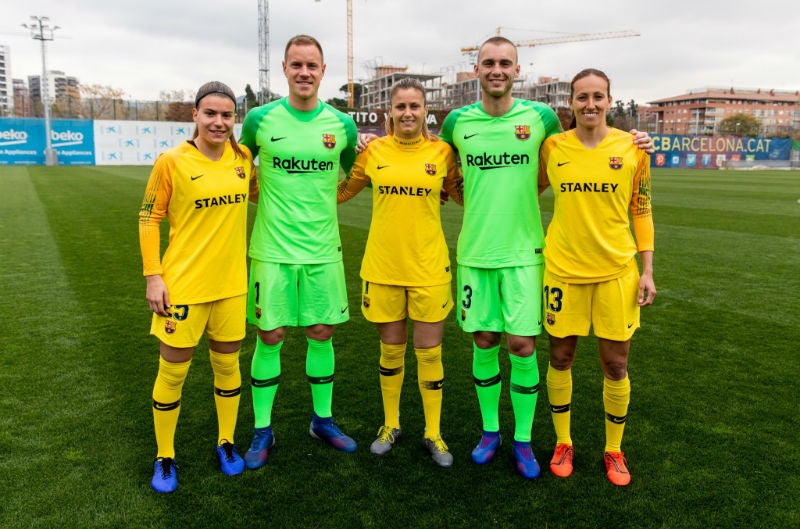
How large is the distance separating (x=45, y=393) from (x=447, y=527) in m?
3.11

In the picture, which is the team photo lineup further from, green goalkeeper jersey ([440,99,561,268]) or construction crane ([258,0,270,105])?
construction crane ([258,0,270,105])

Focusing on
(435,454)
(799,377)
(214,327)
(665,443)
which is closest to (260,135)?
(214,327)

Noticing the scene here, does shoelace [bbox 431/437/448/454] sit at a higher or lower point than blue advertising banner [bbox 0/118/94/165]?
lower

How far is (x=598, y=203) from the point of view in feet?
10.3

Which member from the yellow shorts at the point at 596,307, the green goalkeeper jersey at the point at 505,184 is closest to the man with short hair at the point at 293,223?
the green goalkeeper jersey at the point at 505,184

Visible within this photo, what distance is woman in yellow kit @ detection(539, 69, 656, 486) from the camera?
3104 mm

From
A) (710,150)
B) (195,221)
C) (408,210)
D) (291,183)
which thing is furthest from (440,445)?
(710,150)

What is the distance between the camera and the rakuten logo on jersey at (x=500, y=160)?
3248 mm

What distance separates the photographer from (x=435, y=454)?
3.46m

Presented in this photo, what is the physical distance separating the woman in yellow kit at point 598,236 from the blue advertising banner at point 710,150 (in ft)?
146

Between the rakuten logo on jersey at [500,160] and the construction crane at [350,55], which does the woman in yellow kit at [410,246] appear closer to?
the rakuten logo on jersey at [500,160]

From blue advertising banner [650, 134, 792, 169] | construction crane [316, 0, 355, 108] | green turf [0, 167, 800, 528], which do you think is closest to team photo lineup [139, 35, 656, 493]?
green turf [0, 167, 800, 528]

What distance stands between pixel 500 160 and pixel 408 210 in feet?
1.94

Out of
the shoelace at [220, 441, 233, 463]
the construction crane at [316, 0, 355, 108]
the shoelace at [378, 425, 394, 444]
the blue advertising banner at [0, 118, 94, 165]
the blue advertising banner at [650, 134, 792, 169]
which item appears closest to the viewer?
the shoelace at [220, 441, 233, 463]
